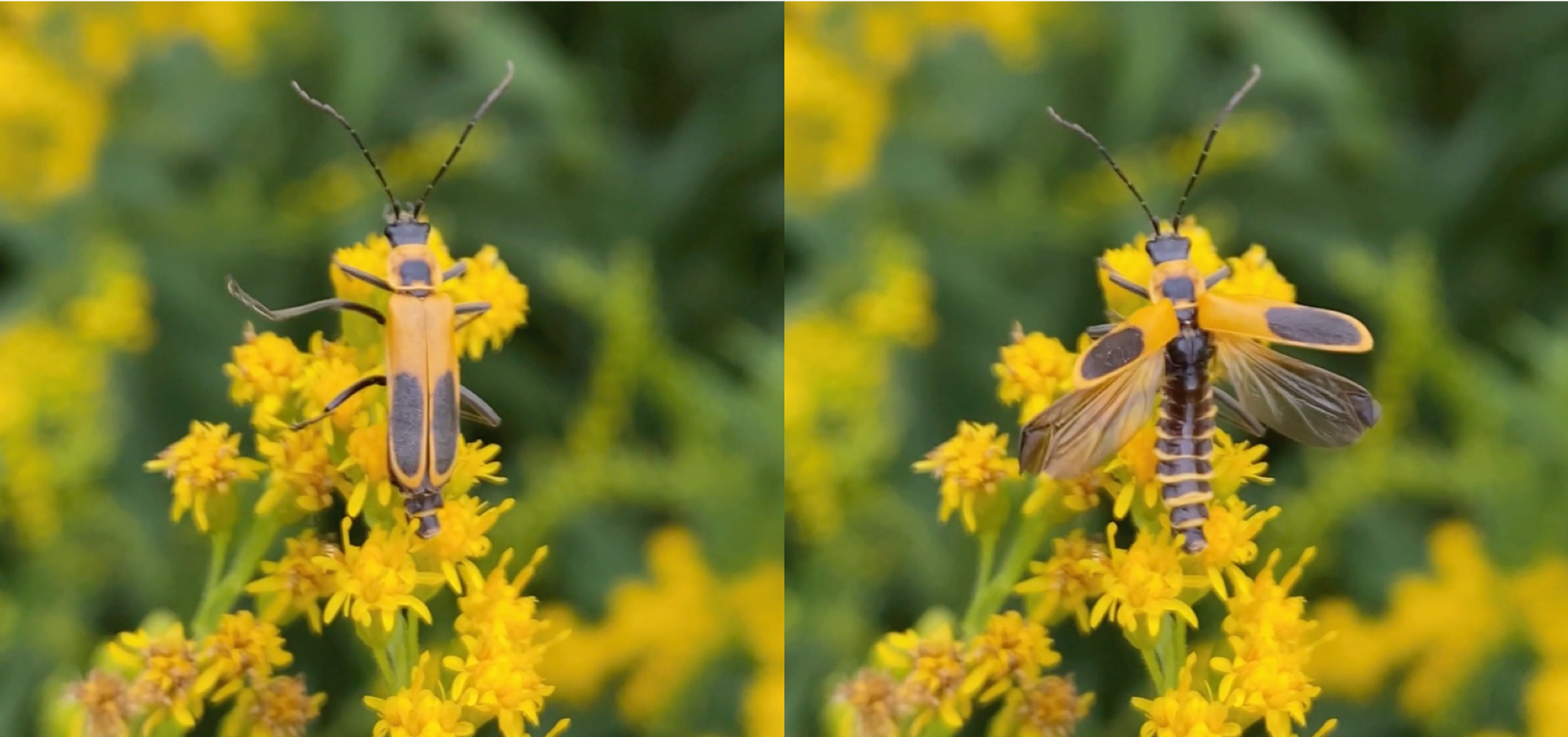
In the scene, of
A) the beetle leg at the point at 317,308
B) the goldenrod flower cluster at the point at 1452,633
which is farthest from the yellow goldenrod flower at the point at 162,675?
the goldenrod flower cluster at the point at 1452,633

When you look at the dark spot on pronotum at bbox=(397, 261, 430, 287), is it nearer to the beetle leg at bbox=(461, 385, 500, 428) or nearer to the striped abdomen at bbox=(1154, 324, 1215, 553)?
the beetle leg at bbox=(461, 385, 500, 428)

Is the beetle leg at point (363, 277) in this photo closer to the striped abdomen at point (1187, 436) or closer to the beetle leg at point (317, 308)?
the beetle leg at point (317, 308)

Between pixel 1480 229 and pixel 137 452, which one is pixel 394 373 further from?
pixel 1480 229

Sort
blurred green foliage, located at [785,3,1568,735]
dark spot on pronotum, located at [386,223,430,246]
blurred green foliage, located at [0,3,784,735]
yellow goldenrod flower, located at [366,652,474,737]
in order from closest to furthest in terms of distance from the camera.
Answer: yellow goldenrod flower, located at [366,652,474,737], dark spot on pronotum, located at [386,223,430,246], blurred green foliage, located at [785,3,1568,735], blurred green foliage, located at [0,3,784,735]

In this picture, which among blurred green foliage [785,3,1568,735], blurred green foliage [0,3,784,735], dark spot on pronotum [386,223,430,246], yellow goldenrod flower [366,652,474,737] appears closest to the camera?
yellow goldenrod flower [366,652,474,737]

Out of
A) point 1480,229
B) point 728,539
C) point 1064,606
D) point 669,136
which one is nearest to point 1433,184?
point 1480,229

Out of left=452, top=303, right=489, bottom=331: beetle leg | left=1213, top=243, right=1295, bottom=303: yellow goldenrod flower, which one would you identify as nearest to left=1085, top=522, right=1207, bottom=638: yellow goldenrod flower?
left=1213, top=243, right=1295, bottom=303: yellow goldenrod flower

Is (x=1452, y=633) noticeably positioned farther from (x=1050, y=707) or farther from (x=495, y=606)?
(x=495, y=606)
